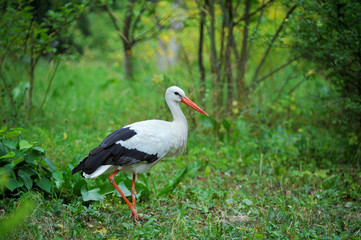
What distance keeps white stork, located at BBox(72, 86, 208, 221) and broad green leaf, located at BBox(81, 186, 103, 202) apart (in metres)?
0.15

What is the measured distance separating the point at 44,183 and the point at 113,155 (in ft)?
2.02

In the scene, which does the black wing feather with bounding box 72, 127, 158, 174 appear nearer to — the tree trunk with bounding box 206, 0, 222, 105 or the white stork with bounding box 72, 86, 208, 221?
the white stork with bounding box 72, 86, 208, 221

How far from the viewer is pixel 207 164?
4.63 m

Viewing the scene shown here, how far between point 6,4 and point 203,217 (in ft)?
14.4

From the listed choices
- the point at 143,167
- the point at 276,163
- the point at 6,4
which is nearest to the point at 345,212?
the point at 276,163

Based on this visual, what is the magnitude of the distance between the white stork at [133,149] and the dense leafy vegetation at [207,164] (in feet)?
0.70

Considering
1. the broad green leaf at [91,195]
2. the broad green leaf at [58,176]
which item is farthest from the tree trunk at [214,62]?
the broad green leaf at [58,176]

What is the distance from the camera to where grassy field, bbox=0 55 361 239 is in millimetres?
3002

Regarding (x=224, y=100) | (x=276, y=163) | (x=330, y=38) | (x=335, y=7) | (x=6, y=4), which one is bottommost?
(x=276, y=163)

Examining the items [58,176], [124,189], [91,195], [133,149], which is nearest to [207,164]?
[124,189]

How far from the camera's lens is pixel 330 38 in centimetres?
425

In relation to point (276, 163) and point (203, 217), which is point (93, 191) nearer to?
point (203, 217)

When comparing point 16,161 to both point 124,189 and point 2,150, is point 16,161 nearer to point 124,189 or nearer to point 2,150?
point 2,150

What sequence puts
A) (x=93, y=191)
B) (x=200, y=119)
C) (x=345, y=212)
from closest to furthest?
(x=93, y=191) < (x=345, y=212) < (x=200, y=119)
